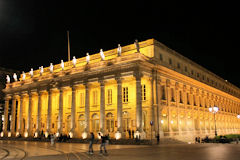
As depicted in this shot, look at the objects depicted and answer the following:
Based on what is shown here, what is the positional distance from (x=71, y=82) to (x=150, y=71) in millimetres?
13771

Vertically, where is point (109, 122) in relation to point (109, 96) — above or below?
below

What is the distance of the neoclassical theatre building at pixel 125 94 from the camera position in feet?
120

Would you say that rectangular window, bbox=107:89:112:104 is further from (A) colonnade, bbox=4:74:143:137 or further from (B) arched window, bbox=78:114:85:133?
(B) arched window, bbox=78:114:85:133

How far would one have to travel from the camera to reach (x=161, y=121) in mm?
37344

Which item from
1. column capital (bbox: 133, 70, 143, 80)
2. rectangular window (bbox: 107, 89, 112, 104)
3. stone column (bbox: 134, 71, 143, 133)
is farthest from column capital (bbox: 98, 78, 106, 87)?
stone column (bbox: 134, 71, 143, 133)

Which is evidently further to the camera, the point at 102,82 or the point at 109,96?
the point at 109,96

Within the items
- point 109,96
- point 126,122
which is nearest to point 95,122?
point 109,96

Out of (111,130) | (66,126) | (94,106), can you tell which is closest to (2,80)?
(66,126)

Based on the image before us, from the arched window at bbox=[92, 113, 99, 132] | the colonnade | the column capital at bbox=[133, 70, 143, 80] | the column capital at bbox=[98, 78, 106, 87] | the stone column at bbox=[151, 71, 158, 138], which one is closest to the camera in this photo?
the colonnade

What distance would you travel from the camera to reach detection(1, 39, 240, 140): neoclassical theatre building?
36562 millimetres

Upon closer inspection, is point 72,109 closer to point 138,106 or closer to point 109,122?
point 109,122

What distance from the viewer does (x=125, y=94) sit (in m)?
40.9

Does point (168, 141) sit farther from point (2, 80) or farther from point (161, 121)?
point (2, 80)

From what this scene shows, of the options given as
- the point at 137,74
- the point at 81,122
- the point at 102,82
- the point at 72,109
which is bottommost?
the point at 81,122
